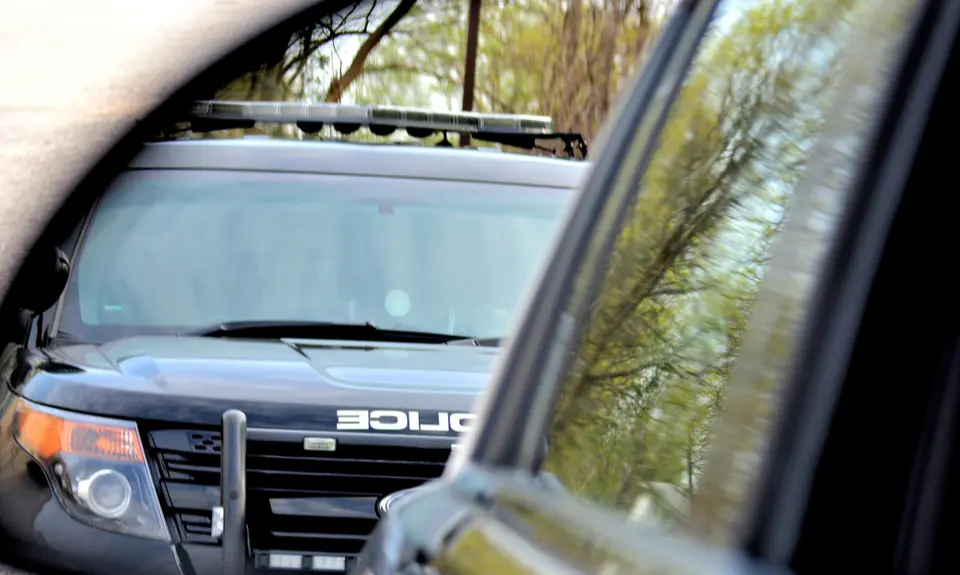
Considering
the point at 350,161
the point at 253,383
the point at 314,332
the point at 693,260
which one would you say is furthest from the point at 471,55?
the point at 693,260

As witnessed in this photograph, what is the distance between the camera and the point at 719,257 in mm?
1556

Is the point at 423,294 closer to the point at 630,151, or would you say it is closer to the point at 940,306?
the point at 630,151

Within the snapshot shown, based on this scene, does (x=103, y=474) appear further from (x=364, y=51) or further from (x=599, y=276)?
(x=364, y=51)

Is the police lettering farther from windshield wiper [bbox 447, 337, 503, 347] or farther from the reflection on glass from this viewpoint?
the reflection on glass

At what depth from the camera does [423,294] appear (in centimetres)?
506

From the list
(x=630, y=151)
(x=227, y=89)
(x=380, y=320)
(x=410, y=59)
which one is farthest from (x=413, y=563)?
(x=410, y=59)

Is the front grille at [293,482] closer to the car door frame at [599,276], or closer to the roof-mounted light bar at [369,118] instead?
the car door frame at [599,276]

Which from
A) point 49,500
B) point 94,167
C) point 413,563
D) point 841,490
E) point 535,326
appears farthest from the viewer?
point 94,167

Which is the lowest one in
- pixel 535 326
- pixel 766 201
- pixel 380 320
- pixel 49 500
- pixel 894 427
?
pixel 49 500

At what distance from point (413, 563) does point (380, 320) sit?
3.13 meters

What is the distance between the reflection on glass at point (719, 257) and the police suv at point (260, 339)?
92.0 inches

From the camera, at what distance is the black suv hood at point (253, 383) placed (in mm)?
4129

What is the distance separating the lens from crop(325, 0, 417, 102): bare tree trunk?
14203 millimetres

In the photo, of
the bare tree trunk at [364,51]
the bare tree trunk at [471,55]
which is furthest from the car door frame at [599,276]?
the bare tree trunk at [471,55]
